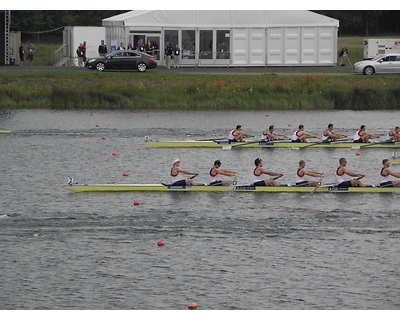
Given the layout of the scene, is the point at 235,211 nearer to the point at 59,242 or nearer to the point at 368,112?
the point at 59,242

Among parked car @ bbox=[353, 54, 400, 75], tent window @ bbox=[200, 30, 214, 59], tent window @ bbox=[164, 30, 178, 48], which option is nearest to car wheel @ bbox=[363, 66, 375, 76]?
parked car @ bbox=[353, 54, 400, 75]

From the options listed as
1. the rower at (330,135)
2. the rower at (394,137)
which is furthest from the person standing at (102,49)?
the rower at (394,137)

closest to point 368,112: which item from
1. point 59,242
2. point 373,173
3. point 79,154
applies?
point 373,173

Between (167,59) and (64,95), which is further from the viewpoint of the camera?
(167,59)

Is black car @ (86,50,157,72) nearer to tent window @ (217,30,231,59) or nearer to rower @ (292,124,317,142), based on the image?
tent window @ (217,30,231,59)

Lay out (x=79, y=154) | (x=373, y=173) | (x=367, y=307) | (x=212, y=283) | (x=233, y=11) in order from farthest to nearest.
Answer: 1. (x=233, y=11)
2. (x=79, y=154)
3. (x=373, y=173)
4. (x=212, y=283)
5. (x=367, y=307)

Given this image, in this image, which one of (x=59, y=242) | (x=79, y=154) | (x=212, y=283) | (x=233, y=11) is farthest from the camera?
(x=233, y=11)

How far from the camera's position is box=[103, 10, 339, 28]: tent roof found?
7025cm

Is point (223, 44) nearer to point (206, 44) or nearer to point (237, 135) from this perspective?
point (206, 44)

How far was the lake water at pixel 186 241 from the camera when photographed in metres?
24.8

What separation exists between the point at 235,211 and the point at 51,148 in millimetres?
17640

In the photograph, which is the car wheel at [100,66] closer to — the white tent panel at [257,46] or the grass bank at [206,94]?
the grass bank at [206,94]

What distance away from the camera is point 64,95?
61.5 meters

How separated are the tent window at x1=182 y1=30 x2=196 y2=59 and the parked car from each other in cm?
1365
